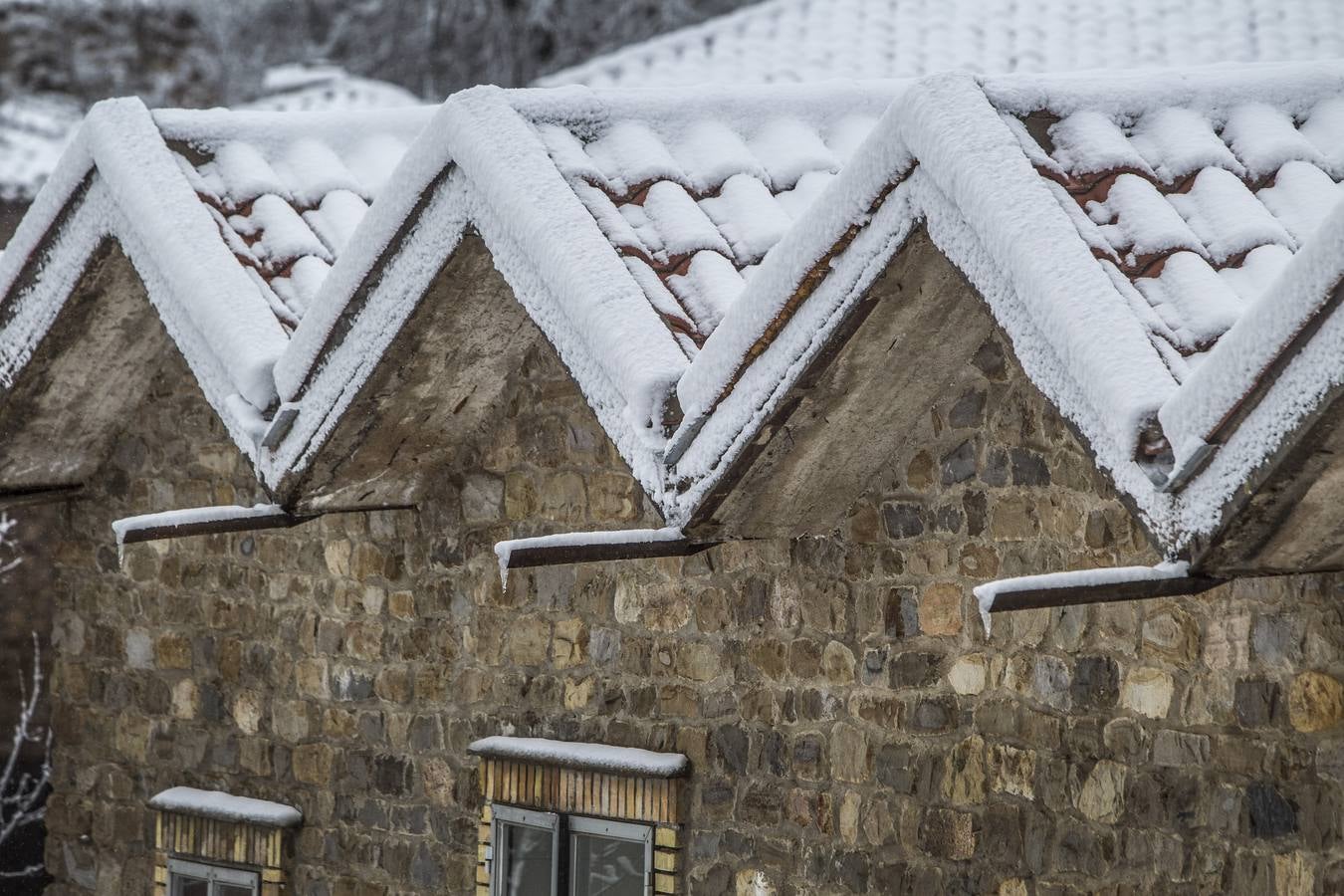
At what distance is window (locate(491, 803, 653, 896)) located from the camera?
4.27m

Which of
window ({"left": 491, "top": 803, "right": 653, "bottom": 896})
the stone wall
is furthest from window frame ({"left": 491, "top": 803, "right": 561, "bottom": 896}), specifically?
the stone wall

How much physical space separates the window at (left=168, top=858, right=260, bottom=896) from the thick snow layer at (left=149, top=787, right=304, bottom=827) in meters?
0.18

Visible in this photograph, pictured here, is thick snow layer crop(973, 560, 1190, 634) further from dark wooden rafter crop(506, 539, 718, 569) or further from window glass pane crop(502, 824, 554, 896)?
window glass pane crop(502, 824, 554, 896)

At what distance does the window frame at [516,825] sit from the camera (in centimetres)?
439

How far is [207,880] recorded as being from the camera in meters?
5.21

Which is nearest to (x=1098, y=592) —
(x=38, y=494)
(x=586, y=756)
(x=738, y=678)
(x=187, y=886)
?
(x=738, y=678)

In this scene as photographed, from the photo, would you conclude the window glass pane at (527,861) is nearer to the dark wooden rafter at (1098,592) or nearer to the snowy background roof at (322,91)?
the dark wooden rafter at (1098,592)

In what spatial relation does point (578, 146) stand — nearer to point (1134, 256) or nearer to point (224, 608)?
point (1134, 256)

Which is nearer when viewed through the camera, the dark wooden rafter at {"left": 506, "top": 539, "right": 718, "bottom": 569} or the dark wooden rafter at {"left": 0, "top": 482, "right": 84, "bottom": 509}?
the dark wooden rafter at {"left": 506, "top": 539, "right": 718, "bottom": 569}

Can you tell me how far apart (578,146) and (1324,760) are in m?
2.10

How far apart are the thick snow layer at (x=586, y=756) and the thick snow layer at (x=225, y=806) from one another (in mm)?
761

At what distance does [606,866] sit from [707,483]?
1522mm

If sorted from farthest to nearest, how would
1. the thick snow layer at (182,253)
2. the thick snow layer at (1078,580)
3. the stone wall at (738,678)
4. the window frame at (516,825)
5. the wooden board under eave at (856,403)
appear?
1. the window frame at (516,825)
2. the thick snow layer at (182,253)
3. the stone wall at (738,678)
4. the wooden board under eave at (856,403)
5. the thick snow layer at (1078,580)

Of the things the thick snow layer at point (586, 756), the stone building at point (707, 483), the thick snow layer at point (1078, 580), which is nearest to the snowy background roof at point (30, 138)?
the stone building at point (707, 483)
